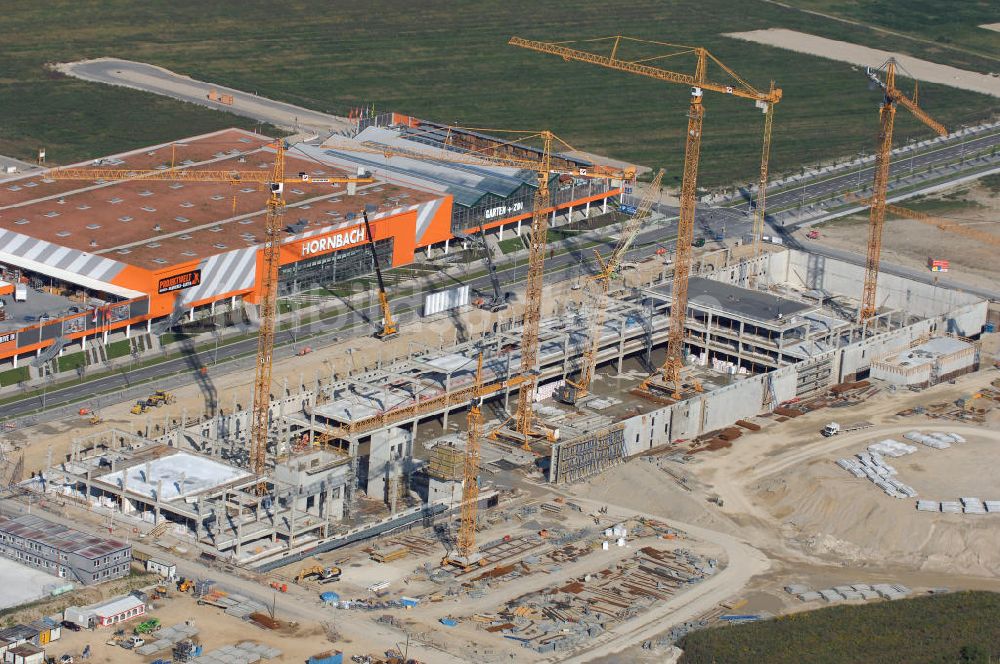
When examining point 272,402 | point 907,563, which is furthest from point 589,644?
point 272,402

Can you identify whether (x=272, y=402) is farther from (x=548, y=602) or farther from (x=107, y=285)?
(x=548, y=602)

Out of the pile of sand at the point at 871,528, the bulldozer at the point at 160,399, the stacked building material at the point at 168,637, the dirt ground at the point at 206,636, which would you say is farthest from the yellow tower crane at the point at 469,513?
the bulldozer at the point at 160,399

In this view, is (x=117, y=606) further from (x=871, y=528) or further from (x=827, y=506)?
(x=871, y=528)

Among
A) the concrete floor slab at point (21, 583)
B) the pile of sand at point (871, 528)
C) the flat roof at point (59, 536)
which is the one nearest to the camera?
the concrete floor slab at point (21, 583)

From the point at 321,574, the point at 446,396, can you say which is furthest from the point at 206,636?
the point at 446,396

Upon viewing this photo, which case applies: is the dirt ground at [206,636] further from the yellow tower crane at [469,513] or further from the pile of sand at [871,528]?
the pile of sand at [871,528]

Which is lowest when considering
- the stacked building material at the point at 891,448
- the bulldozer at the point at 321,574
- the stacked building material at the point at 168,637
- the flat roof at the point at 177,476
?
the bulldozer at the point at 321,574

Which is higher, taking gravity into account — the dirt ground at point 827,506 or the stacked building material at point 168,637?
the stacked building material at point 168,637
